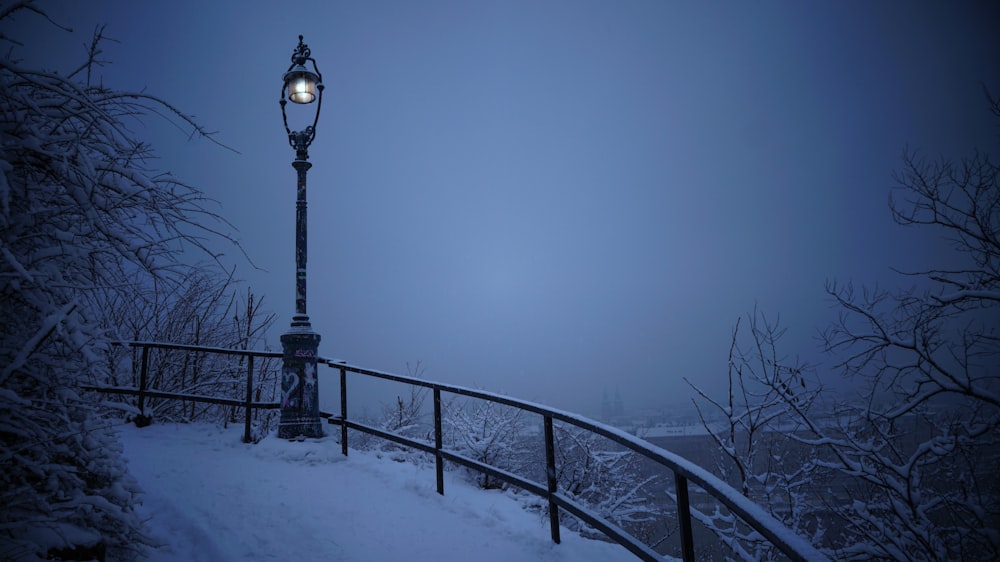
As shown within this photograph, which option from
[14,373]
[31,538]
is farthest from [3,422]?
[31,538]

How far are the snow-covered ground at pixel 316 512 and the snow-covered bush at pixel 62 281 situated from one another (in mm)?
954

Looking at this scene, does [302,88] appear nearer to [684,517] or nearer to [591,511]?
[591,511]

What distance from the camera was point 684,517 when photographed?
2.48 metres

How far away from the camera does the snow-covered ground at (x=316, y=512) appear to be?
3748 millimetres

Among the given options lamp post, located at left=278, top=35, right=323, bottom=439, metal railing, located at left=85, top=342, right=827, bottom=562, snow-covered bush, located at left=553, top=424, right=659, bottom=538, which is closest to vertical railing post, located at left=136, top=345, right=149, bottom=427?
metal railing, located at left=85, top=342, right=827, bottom=562

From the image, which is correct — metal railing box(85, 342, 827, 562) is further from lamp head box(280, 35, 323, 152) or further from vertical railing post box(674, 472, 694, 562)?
lamp head box(280, 35, 323, 152)

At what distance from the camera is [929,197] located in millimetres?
7473

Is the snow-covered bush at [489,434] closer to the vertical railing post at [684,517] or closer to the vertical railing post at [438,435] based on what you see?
the vertical railing post at [438,435]

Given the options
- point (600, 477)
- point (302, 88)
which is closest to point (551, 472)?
point (302, 88)

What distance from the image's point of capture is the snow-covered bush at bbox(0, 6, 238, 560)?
222cm

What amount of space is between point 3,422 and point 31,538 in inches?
22.0

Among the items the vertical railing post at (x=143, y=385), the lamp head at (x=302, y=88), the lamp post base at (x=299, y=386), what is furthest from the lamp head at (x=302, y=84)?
the vertical railing post at (x=143, y=385)

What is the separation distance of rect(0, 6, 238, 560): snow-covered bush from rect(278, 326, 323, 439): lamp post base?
159 inches

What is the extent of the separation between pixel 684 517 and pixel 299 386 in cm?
595
